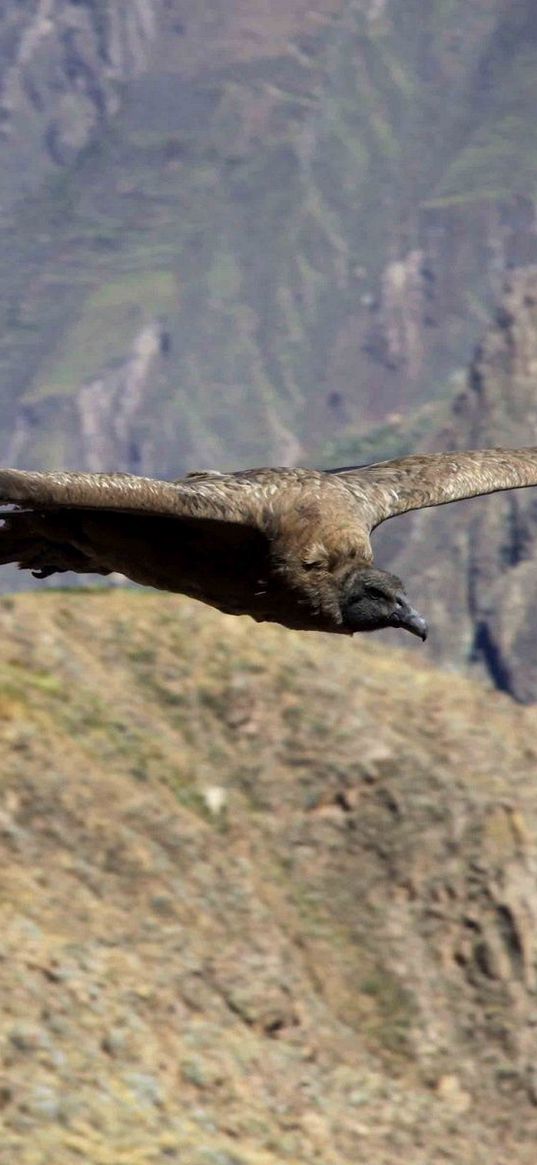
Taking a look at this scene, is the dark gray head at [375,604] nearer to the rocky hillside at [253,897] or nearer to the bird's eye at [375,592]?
the bird's eye at [375,592]

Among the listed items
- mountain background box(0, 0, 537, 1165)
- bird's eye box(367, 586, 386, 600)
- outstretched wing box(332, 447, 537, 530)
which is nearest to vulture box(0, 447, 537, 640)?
bird's eye box(367, 586, 386, 600)

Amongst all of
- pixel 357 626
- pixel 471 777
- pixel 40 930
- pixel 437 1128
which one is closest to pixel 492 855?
pixel 471 777

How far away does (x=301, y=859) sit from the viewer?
2816 centimetres

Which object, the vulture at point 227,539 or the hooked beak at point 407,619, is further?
the hooked beak at point 407,619

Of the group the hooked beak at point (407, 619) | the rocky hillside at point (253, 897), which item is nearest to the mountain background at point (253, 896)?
the rocky hillside at point (253, 897)

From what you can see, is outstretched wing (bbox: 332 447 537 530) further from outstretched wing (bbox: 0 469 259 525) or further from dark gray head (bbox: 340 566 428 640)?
outstretched wing (bbox: 0 469 259 525)

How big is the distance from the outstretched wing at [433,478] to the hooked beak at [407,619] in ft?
5.59

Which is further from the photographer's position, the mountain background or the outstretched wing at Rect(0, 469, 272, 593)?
the mountain background

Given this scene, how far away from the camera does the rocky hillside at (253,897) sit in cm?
2080

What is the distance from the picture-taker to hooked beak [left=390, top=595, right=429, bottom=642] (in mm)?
16656

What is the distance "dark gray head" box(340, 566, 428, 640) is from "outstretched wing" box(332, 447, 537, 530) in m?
1.54

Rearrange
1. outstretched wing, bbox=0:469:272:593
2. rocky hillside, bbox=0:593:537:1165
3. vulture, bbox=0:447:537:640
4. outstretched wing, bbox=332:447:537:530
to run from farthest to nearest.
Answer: rocky hillside, bbox=0:593:537:1165 < outstretched wing, bbox=332:447:537:530 < vulture, bbox=0:447:537:640 < outstretched wing, bbox=0:469:272:593

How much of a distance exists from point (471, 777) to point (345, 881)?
3.30 metres

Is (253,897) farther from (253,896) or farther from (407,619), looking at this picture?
(407,619)
